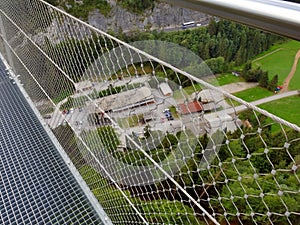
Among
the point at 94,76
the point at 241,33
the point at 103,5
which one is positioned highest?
the point at 94,76

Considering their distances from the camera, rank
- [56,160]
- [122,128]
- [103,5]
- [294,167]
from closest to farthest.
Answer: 1. [294,167]
2. [122,128]
3. [56,160]
4. [103,5]

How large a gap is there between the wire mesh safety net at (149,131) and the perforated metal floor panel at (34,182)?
2.3 inches

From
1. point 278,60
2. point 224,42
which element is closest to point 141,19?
point 224,42

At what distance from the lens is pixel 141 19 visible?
8273 mm

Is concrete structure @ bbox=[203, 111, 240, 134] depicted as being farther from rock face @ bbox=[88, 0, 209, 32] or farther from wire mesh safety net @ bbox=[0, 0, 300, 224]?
rock face @ bbox=[88, 0, 209, 32]

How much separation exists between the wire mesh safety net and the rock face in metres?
6.60

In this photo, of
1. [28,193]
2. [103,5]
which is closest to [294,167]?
[28,193]

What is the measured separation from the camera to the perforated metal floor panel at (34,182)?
0.91 meters

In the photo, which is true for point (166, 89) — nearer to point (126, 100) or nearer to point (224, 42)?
point (126, 100)

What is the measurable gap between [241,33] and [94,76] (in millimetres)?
5332

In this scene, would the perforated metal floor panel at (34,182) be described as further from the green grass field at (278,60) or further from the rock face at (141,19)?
the rock face at (141,19)

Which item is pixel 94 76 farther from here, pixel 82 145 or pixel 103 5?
pixel 103 5

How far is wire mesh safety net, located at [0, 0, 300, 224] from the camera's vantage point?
390 mm

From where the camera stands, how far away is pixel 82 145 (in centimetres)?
100
